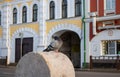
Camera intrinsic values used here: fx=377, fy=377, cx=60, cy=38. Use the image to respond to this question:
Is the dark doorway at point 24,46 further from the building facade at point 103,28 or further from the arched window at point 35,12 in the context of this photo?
the building facade at point 103,28

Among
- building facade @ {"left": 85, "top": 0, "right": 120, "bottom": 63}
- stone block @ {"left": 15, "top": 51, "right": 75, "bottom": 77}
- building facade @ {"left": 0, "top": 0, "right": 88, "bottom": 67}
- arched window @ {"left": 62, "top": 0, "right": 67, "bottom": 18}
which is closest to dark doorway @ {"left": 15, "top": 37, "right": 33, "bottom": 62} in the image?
building facade @ {"left": 0, "top": 0, "right": 88, "bottom": 67}

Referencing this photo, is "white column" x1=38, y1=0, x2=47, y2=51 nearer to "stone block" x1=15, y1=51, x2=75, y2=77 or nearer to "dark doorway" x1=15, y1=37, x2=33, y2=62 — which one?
"dark doorway" x1=15, y1=37, x2=33, y2=62

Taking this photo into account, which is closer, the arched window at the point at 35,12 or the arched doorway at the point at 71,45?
the arched doorway at the point at 71,45

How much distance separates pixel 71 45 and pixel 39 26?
4.18 metres

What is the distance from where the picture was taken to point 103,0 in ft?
116

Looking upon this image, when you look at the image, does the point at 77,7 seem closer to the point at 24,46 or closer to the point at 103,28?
the point at 103,28

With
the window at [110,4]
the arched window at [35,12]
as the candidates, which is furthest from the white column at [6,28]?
the window at [110,4]

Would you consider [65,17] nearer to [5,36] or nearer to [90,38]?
[90,38]

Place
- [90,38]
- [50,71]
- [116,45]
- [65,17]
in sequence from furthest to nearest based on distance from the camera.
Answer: [65,17] < [90,38] < [116,45] < [50,71]

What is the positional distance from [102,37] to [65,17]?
5792 millimetres

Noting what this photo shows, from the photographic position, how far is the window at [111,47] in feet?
112

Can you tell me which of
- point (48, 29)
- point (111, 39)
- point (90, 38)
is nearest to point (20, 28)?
point (48, 29)

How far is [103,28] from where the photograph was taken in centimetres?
3478

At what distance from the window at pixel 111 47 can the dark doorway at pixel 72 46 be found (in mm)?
5943
